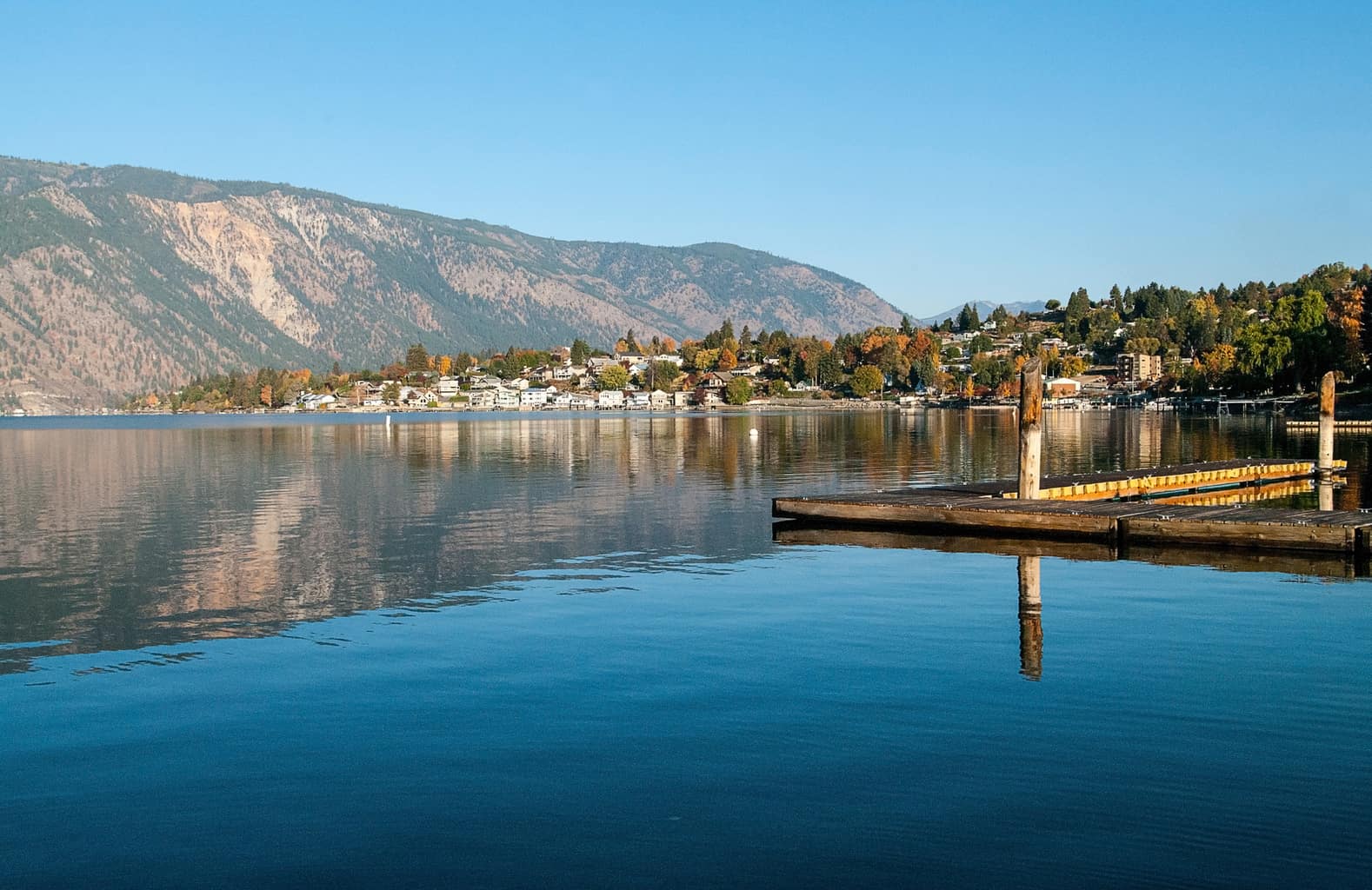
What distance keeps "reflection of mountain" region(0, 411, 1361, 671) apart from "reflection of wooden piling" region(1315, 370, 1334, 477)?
11.4 meters

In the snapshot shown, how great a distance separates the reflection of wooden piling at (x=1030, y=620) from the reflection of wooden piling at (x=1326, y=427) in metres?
36.9

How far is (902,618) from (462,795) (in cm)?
1321

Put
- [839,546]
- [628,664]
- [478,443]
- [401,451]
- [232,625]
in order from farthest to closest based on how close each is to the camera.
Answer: [478,443] < [401,451] < [839,546] < [232,625] < [628,664]

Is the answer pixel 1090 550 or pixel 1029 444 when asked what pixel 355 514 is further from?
pixel 1090 550

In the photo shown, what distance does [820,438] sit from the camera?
4749 inches

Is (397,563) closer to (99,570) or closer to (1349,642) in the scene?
(99,570)

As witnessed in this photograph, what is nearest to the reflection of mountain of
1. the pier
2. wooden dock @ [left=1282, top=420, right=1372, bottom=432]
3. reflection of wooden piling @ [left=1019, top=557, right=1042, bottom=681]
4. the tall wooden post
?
the pier

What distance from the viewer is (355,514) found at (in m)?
49.2

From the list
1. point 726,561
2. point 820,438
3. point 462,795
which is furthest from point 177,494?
point 820,438

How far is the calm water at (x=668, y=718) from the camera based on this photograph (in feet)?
42.7

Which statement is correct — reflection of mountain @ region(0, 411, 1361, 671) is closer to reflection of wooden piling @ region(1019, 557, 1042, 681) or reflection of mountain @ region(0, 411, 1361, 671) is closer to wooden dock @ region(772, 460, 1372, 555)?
wooden dock @ region(772, 460, 1372, 555)

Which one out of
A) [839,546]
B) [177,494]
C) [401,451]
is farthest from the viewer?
[401,451]

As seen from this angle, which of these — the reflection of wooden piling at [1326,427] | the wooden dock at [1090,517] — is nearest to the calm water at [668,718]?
the wooden dock at [1090,517]

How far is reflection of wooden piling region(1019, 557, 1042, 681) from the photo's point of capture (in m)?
21.2
